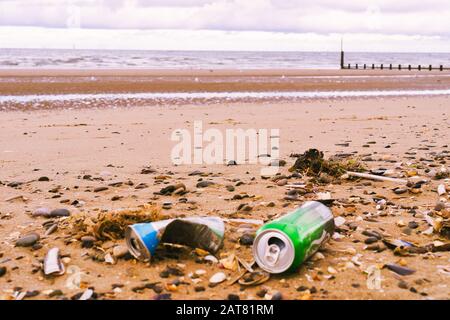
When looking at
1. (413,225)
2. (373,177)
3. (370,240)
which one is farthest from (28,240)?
(373,177)

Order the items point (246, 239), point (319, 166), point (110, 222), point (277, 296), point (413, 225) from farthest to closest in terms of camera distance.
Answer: point (319, 166), point (413, 225), point (110, 222), point (246, 239), point (277, 296)

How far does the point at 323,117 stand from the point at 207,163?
687cm

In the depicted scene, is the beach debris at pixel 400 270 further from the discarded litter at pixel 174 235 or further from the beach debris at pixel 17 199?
the beach debris at pixel 17 199

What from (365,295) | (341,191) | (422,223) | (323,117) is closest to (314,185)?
(341,191)

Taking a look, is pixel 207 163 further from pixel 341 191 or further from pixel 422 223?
pixel 422 223

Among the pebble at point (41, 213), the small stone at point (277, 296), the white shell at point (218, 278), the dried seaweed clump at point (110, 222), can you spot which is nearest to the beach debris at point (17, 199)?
the pebble at point (41, 213)

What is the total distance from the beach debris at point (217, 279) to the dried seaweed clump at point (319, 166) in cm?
290

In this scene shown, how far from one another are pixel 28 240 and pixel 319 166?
3.48 m

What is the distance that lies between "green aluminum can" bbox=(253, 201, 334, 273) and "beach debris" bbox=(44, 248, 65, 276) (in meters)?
1.34

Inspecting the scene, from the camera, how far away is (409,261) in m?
3.58

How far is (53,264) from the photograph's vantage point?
351 cm

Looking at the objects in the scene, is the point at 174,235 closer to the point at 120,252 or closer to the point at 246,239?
the point at 120,252

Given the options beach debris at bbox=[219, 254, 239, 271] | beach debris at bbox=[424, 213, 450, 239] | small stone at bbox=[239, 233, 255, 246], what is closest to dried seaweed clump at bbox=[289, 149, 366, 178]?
beach debris at bbox=[424, 213, 450, 239]

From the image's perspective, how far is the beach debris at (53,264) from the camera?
3420 mm
